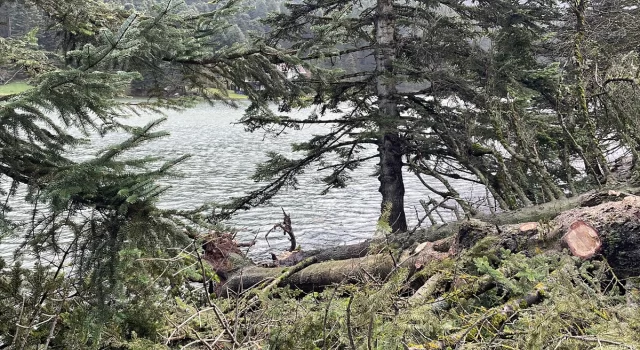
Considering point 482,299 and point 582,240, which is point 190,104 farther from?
point 582,240

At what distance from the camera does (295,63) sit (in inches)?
223

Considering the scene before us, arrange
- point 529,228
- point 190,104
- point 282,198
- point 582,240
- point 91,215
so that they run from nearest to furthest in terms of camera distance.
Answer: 1. point 91,215
2. point 582,240
3. point 529,228
4. point 190,104
5. point 282,198

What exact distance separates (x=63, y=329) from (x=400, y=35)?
778cm

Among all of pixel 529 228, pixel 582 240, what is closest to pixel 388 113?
pixel 529 228

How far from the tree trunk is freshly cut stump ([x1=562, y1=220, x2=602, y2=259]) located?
4286 mm

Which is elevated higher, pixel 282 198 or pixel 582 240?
pixel 582 240

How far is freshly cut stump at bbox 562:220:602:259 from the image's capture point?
11.7 ft

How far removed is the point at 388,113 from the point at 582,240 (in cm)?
544

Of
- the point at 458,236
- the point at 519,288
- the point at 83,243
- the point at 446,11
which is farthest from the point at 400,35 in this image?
the point at 83,243

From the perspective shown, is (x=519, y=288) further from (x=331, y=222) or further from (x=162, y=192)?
(x=331, y=222)

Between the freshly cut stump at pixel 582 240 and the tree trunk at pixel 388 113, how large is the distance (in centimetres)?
429

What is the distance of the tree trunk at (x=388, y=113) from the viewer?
26.3 ft

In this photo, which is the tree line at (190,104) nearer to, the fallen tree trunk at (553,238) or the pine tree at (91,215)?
the pine tree at (91,215)

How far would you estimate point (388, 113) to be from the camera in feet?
28.7
